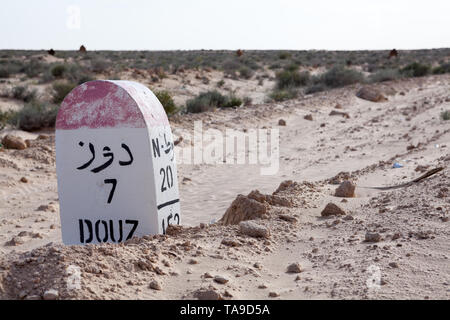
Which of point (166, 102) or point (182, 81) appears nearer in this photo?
point (166, 102)

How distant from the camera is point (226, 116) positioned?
16.0m

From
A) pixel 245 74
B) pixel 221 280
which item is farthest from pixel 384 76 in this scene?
pixel 221 280

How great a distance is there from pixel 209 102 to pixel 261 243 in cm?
1371

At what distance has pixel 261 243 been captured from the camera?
477 centimetres

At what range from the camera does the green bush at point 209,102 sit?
56.7ft

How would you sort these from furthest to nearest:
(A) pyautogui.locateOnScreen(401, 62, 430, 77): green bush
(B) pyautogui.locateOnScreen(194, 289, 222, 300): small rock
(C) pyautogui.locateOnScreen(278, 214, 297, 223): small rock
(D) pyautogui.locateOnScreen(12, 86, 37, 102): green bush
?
(A) pyautogui.locateOnScreen(401, 62, 430, 77): green bush
(D) pyautogui.locateOnScreen(12, 86, 37, 102): green bush
(C) pyautogui.locateOnScreen(278, 214, 297, 223): small rock
(B) pyautogui.locateOnScreen(194, 289, 222, 300): small rock

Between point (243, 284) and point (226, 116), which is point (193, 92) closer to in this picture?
point (226, 116)

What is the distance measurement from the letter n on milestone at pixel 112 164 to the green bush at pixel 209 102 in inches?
480

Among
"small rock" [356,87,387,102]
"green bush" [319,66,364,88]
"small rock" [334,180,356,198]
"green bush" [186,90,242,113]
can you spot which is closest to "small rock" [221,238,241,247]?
"small rock" [334,180,356,198]

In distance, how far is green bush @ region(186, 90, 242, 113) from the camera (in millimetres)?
17297

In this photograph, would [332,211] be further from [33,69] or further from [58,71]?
[33,69]

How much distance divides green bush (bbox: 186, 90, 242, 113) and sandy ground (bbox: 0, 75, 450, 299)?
6727 millimetres

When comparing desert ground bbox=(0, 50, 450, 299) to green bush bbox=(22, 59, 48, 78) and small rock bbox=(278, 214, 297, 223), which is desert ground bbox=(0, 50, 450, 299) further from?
green bush bbox=(22, 59, 48, 78)
